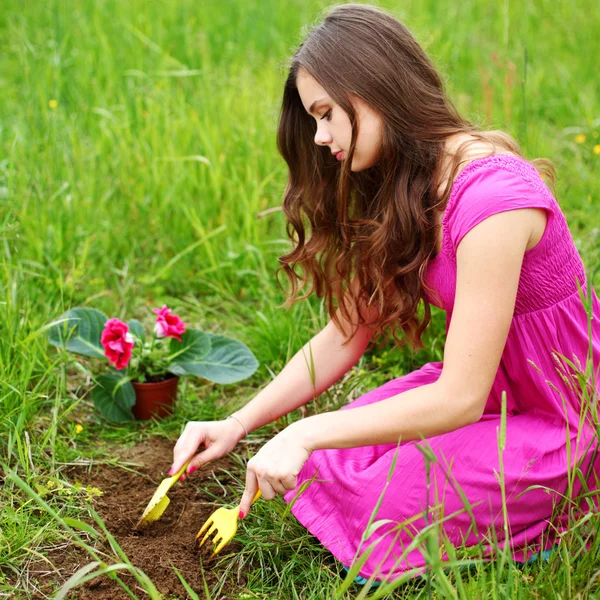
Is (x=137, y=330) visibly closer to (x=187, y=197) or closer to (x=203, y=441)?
(x=203, y=441)

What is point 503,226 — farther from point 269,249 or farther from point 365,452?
point 269,249

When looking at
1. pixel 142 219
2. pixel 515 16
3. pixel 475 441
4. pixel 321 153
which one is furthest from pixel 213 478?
pixel 515 16

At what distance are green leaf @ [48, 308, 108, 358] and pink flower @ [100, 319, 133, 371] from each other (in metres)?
0.09

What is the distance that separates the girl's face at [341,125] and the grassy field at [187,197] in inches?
18.6

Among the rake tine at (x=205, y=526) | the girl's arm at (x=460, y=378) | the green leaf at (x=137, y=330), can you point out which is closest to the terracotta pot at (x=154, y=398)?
the green leaf at (x=137, y=330)

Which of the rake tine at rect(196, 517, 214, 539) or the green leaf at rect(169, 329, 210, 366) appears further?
the green leaf at rect(169, 329, 210, 366)

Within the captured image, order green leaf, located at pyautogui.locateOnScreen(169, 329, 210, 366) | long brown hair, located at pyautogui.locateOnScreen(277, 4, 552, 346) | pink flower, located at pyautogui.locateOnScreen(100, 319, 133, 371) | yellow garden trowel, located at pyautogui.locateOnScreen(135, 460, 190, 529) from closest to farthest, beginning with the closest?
long brown hair, located at pyautogui.locateOnScreen(277, 4, 552, 346) → yellow garden trowel, located at pyautogui.locateOnScreen(135, 460, 190, 529) → pink flower, located at pyautogui.locateOnScreen(100, 319, 133, 371) → green leaf, located at pyautogui.locateOnScreen(169, 329, 210, 366)

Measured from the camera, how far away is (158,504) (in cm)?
164

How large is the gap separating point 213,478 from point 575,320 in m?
0.90

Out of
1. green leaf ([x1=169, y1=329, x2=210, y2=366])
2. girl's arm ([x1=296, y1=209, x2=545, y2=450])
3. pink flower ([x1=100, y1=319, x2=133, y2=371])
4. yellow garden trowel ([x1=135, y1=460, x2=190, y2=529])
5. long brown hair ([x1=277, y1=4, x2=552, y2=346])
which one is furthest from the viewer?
green leaf ([x1=169, y1=329, x2=210, y2=366])

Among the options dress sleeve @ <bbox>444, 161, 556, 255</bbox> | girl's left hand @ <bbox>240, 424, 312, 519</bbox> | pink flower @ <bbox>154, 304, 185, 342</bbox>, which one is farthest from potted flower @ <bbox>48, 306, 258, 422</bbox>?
dress sleeve @ <bbox>444, 161, 556, 255</bbox>

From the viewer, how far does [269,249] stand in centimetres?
266

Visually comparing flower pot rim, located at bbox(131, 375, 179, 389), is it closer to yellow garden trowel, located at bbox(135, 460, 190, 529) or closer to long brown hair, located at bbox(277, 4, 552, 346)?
yellow garden trowel, located at bbox(135, 460, 190, 529)

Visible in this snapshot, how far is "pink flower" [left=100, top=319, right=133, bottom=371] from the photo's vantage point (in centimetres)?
191
